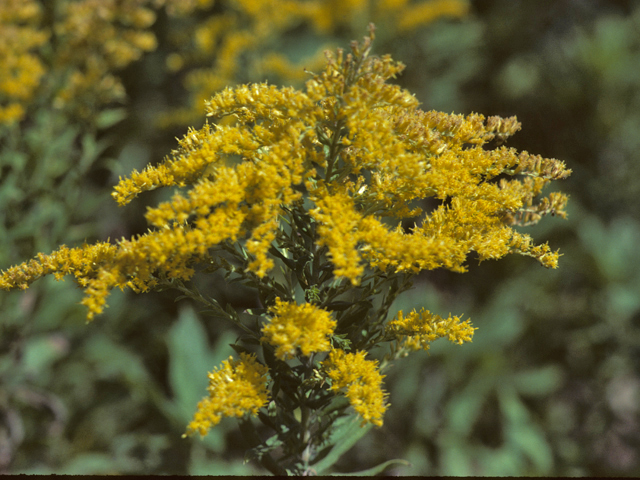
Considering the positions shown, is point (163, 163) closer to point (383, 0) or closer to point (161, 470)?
point (161, 470)

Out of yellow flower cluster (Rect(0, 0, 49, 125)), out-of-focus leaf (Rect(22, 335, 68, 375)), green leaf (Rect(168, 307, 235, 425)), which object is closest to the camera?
yellow flower cluster (Rect(0, 0, 49, 125))

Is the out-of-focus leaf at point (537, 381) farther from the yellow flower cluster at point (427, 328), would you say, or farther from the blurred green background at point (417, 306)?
the yellow flower cluster at point (427, 328)

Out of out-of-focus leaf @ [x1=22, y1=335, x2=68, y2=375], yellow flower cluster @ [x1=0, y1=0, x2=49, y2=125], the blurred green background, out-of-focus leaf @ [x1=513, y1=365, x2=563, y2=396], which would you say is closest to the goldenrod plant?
the blurred green background

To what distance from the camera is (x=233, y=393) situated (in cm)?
112

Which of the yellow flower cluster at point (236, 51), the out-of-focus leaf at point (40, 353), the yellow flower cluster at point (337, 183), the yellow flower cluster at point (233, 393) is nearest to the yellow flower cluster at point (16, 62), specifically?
the yellow flower cluster at point (236, 51)

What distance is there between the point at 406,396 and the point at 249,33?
9.76ft

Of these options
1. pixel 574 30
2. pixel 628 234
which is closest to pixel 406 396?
pixel 628 234

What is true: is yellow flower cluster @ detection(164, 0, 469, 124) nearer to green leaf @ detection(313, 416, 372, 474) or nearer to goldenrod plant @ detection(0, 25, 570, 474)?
goldenrod plant @ detection(0, 25, 570, 474)

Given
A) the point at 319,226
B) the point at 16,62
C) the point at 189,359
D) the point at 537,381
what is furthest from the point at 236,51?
the point at 537,381

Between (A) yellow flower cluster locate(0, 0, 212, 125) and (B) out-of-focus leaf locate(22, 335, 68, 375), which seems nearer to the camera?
(A) yellow flower cluster locate(0, 0, 212, 125)

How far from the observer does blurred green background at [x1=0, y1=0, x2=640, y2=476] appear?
2773mm

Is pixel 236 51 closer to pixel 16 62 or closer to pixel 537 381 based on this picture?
pixel 16 62

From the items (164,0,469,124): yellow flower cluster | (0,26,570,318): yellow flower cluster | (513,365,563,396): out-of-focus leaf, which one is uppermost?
(164,0,469,124): yellow flower cluster

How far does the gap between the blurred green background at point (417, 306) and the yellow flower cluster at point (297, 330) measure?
132cm
